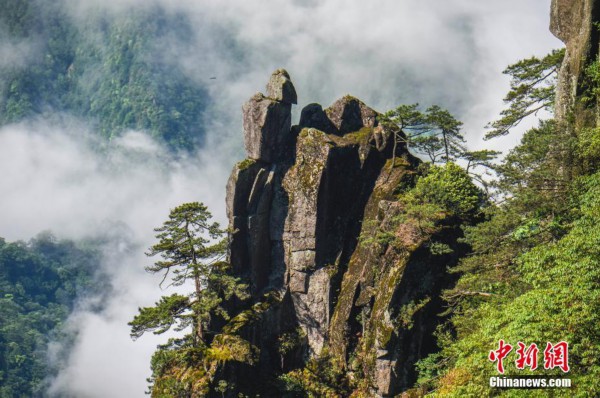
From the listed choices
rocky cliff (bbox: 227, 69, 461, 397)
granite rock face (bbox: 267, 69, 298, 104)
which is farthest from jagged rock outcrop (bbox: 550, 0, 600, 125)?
granite rock face (bbox: 267, 69, 298, 104)

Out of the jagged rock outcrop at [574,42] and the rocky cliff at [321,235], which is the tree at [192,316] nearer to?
the rocky cliff at [321,235]

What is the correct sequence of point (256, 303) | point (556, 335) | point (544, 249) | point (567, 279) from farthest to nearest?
point (256, 303)
point (544, 249)
point (567, 279)
point (556, 335)

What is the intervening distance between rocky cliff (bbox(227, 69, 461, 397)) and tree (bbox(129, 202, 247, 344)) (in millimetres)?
2814

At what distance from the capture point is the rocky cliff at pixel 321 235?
1319 inches

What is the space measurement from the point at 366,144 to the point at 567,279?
22.7 m

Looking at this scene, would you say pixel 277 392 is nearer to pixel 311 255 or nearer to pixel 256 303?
pixel 256 303

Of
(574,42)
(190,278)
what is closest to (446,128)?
(574,42)

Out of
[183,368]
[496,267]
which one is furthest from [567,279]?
[183,368]

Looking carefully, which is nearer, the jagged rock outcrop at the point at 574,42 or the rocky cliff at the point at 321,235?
the jagged rock outcrop at the point at 574,42

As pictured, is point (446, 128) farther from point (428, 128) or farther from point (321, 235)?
point (321, 235)

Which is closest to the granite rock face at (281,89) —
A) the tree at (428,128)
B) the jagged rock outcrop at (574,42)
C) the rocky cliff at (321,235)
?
the rocky cliff at (321,235)

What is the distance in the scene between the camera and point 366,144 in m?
40.8

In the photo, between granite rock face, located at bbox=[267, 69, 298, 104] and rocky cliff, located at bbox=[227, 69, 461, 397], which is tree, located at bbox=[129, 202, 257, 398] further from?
granite rock face, located at bbox=[267, 69, 298, 104]

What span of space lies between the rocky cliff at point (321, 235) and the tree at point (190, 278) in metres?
2.81
